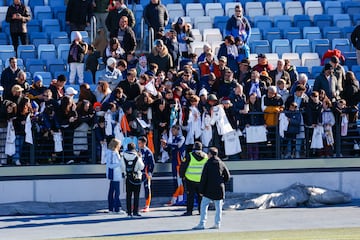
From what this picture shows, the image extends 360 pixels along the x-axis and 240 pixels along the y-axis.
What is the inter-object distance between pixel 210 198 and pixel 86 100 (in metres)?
4.21

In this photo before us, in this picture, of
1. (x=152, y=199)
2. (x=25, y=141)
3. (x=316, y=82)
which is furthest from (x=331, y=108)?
(x=25, y=141)

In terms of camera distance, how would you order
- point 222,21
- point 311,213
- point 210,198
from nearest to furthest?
point 210,198 → point 311,213 → point 222,21

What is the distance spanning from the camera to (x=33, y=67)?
3284cm

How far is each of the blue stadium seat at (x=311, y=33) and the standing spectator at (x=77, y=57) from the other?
6276 mm

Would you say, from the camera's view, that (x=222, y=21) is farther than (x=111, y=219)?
Yes

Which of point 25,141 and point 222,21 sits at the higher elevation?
point 222,21

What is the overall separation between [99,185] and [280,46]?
6479 mm

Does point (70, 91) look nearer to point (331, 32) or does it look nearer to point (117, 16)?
point (117, 16)

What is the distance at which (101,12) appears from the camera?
114 feet

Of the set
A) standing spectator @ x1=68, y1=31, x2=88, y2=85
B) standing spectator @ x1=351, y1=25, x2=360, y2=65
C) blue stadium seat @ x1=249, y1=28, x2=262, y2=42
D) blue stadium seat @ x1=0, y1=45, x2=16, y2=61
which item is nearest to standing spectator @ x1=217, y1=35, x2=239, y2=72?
blue stadium seat @ x1=249, y1=28, x2=262, y2=42

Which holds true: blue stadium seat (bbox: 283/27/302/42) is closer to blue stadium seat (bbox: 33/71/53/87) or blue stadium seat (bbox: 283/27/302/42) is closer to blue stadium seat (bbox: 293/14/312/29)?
blue stadium seat (bbox: 293/14/312/29)

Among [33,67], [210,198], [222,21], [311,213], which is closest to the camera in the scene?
[210,198]

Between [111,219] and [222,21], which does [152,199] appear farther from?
[222,21]

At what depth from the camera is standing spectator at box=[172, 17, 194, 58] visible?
33.2 meters
